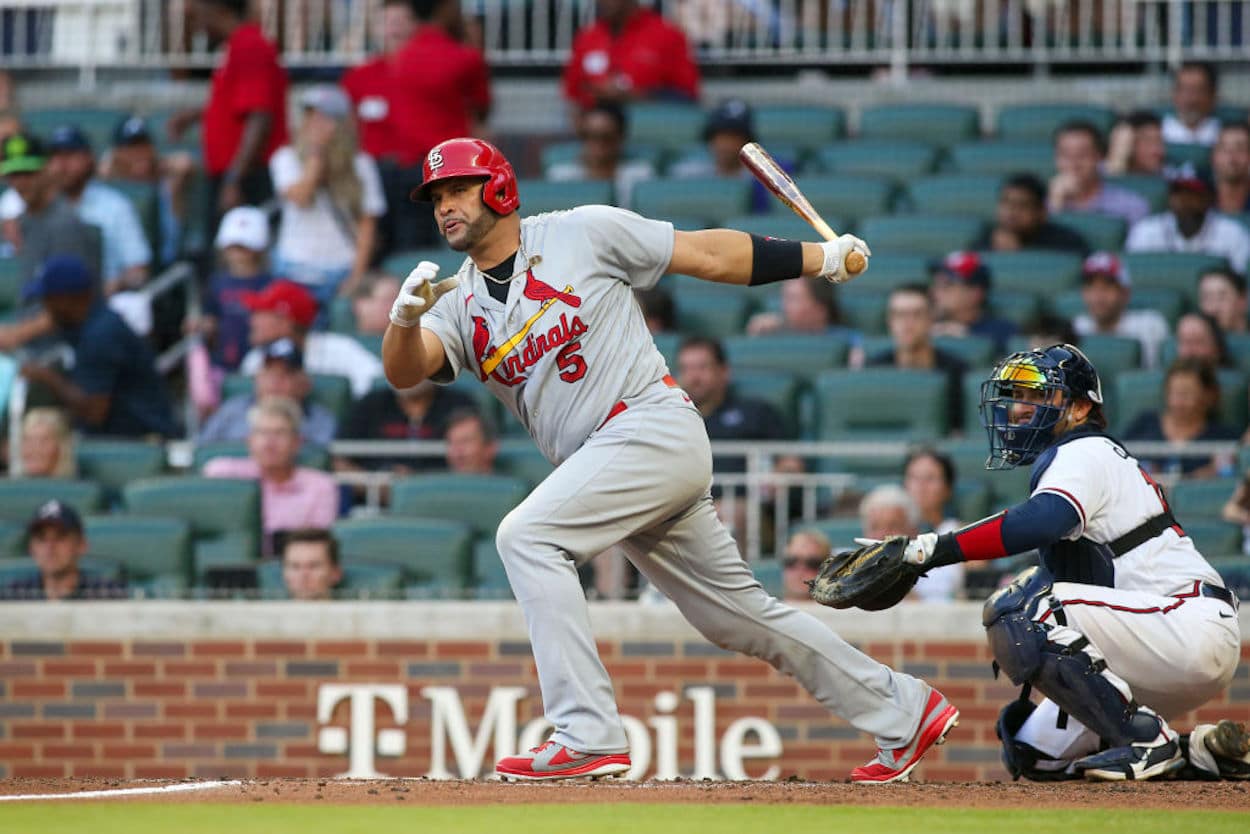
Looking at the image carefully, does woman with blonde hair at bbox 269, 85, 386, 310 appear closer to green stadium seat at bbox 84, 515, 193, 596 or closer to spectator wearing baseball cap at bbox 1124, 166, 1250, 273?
green stadium seat at bbox 84, 515, 193, 596

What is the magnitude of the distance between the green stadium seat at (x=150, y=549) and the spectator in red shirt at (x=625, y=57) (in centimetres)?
474

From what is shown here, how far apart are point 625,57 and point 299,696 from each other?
223 inches

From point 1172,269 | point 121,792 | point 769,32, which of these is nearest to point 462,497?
point 121,792

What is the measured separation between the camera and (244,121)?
1209 centimetres

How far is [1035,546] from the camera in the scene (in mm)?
5793

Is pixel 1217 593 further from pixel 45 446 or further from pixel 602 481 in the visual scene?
pixel 45 446

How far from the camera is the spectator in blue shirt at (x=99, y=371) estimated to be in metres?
10.4

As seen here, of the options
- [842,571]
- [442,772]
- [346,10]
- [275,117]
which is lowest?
[442,772]

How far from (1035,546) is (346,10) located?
9.63 meters

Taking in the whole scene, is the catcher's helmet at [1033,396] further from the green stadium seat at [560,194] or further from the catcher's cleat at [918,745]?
the green stadium seat at [560,194]

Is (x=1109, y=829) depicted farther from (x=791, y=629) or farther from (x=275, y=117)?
(x=275, y=117)

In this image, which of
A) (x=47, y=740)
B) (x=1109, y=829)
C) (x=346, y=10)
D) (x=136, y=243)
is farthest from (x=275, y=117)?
(x=1109, y=829)

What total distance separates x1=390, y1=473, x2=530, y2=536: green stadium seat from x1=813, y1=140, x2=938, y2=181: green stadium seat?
3818 millimetres

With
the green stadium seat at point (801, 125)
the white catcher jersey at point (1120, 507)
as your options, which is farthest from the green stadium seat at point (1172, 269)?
the white catcher jersey at point (1120, 507)
